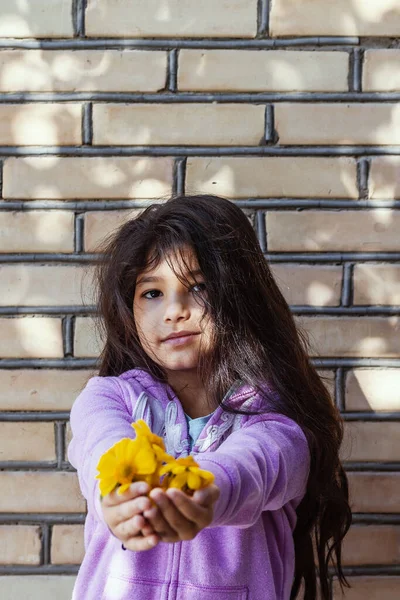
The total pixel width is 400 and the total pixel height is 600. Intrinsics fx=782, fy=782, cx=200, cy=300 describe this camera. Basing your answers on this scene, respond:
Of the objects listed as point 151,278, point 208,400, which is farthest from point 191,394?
point 151,278

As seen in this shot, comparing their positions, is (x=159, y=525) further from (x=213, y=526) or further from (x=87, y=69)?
(x=87, y=69)

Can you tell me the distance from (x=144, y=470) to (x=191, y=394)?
680 millimetres

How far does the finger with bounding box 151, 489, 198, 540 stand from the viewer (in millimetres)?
1293

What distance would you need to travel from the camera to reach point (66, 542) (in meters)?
2.41

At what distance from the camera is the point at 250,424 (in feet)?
5.99

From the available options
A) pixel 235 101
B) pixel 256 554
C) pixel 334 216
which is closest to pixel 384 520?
pixel 256 554

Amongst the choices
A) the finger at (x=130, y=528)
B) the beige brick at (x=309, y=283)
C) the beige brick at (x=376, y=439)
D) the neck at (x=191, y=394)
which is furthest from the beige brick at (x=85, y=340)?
the finger at (x=130, y=528)

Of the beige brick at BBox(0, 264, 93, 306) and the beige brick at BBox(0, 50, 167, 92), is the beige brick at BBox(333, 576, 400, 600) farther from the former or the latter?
the beige brick at BBox(0, 50, 167, 92)

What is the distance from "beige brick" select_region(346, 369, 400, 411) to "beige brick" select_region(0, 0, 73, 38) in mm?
1377

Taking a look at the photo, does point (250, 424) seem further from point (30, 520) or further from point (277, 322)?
point (30, 520)

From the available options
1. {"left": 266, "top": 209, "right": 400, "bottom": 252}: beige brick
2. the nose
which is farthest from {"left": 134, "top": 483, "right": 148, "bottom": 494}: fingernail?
{"left": 266, "top": 209, "right": 400, "bottom": 252}: beige brick

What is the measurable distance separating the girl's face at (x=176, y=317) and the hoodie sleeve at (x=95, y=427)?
0.50 ft

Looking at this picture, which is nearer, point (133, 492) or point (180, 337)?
point (133, 492)

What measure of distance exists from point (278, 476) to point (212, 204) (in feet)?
2.31
